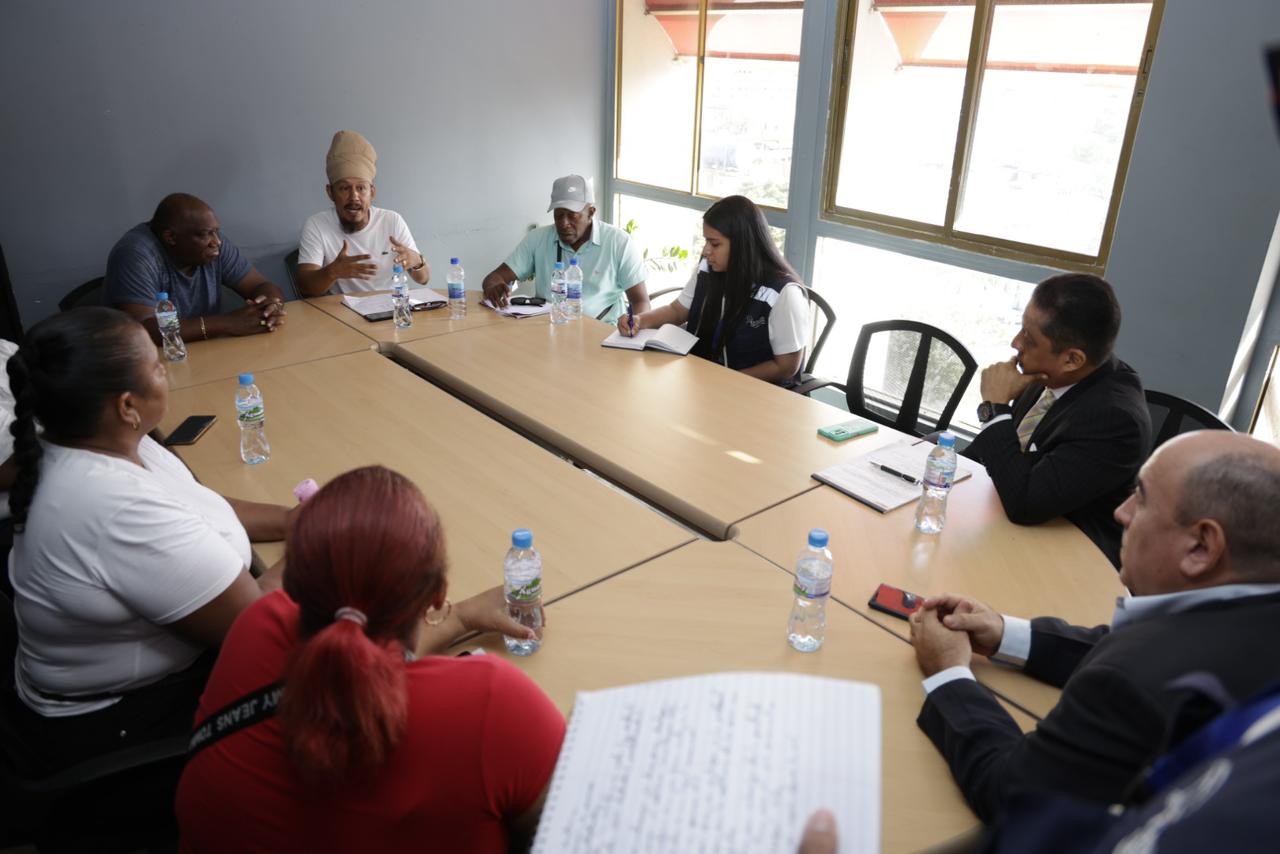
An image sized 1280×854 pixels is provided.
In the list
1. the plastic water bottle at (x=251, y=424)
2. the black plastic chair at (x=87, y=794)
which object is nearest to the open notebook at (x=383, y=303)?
the plastic water bottle at (x=251, y=424)

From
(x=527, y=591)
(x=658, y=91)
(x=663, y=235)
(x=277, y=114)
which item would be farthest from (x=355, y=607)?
(x=658, y=91)

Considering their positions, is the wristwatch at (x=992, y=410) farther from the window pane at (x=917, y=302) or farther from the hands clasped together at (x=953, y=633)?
the window pane at (x=917, y=302)

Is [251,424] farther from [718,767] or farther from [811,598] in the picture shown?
[718,767]

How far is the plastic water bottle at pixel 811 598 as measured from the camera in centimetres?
166

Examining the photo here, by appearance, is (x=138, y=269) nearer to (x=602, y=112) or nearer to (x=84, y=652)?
(x=84, y=652)

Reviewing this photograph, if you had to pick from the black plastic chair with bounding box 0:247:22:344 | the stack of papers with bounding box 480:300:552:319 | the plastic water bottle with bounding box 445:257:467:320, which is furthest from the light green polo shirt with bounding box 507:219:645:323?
the black plastic chair with bounding box 0:247:22:344

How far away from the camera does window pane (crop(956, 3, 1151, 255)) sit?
340 centimetres

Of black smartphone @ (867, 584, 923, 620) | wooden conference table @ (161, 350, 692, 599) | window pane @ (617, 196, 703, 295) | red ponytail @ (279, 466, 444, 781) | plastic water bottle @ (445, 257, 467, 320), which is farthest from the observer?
window pane @ (617, 196, 703, 295)

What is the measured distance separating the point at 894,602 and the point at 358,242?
135 inches

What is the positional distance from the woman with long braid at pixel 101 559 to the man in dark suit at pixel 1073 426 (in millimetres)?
1913

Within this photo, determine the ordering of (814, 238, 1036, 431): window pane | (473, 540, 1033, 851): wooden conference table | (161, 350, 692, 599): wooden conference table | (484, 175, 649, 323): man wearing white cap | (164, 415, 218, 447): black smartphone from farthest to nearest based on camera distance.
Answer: (484, 175, 649, 323): man wearing white cap → (814, 238, 1036, 431): window pane → (164, 415, 218, 447): black smartphone → (161, 350, 692, 599): wooden conference table → (473, 540, 1033, 851): wooden conference table

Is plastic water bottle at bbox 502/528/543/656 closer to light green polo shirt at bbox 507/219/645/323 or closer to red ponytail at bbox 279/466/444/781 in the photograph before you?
red ponytail at bbox 279/466/444/781

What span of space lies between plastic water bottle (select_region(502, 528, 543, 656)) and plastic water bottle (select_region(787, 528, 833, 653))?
526 mm

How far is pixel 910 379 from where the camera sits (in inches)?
130
